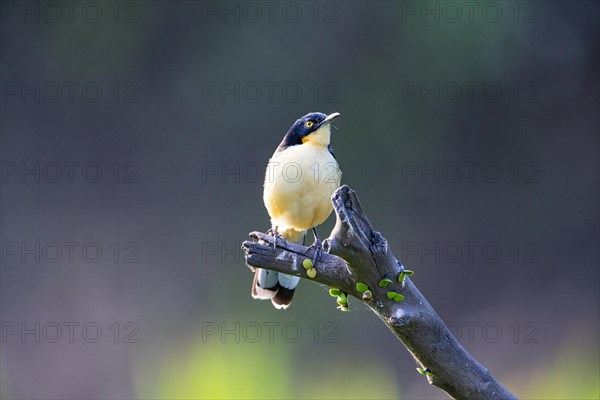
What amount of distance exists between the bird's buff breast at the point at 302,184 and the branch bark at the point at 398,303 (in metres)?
0.57

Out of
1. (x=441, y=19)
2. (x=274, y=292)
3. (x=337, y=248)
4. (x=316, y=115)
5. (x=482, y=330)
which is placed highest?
(x=441, y=19)

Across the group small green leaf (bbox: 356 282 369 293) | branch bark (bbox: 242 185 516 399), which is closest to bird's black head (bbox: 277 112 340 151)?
branch bark (bbox: 242 185 516 399)

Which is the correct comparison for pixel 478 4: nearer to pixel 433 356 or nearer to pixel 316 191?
pixel 316 191

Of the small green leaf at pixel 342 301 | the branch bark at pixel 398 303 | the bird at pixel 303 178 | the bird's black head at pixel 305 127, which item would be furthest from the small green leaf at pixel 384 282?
the bird's black head at pixel 305 127

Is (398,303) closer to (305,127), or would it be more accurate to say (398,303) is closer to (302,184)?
(302,184)

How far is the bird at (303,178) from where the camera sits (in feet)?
9.84

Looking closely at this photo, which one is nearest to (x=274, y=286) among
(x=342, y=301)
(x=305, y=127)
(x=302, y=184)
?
(x=302, y=184)

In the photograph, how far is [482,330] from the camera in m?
5.33

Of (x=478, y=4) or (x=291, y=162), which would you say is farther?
(x=478, y=4)

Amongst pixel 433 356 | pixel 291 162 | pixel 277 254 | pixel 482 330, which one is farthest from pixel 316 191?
pixel 482 330

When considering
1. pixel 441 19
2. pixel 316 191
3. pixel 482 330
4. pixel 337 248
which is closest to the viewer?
pixel 337 248

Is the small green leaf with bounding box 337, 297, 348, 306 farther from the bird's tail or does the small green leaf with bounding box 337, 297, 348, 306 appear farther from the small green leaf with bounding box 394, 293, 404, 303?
the bird's tail

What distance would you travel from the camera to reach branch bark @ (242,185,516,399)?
232 cm

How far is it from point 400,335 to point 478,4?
409 centimetres
